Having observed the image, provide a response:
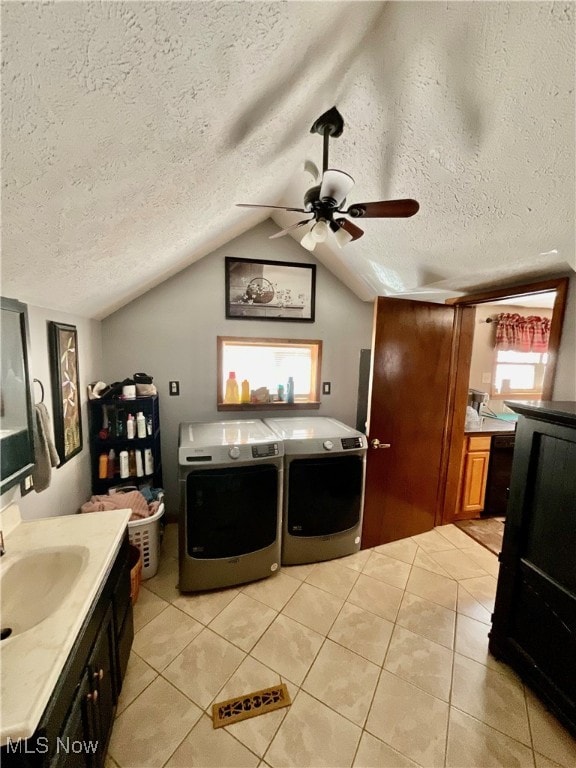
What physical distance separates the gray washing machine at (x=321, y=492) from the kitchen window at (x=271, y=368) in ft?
1.86

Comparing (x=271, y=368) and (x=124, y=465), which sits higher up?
(x=271, y=368)

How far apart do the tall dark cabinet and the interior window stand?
2541mm

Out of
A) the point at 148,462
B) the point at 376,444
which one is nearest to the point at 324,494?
the point at 376,444

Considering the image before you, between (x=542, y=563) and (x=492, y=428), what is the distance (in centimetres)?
179

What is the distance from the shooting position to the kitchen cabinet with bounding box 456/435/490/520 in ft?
9.39

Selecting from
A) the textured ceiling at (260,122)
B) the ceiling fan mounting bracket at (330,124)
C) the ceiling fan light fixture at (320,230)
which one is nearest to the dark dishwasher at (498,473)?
the textured ceiling at (260,122)

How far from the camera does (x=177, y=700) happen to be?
139 centimetres

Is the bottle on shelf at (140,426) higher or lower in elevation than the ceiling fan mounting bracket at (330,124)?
lower

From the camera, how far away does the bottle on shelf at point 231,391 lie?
283 centimetres

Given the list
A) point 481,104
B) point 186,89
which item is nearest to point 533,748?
point 481,104

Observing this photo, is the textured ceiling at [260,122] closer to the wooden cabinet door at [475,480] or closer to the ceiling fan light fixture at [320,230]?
the ceiling fan light fixture at [320,230]

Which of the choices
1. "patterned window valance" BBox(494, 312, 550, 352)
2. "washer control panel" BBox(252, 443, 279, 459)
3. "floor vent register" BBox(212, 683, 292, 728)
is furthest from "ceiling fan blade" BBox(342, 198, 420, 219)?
"patterned window valance" BBox(494, 312, 550, 352)

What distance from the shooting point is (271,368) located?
119 inches

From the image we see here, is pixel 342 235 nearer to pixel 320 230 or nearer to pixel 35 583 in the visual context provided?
pixel 320 230
